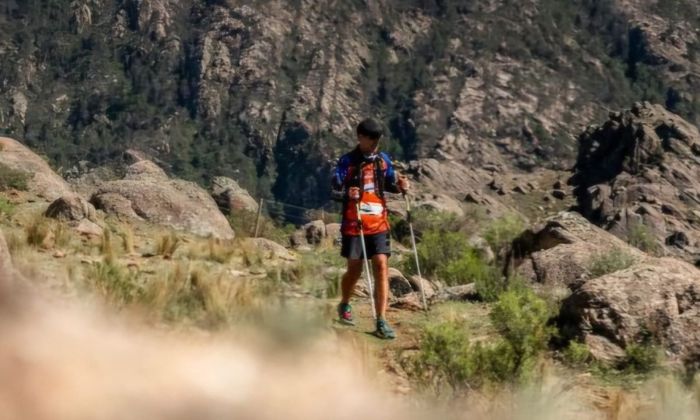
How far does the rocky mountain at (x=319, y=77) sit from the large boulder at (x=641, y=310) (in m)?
133

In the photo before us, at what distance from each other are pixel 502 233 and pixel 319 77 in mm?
147083

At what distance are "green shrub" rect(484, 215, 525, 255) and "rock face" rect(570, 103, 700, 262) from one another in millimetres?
54667

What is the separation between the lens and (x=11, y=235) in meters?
8.54

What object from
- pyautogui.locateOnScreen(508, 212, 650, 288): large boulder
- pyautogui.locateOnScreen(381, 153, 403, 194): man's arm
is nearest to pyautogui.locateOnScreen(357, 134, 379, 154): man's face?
pyautogui.locateOnScreen(381, 153, 403, 194): man's arm

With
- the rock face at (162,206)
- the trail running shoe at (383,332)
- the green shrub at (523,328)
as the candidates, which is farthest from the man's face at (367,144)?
the rock face at (162,206)

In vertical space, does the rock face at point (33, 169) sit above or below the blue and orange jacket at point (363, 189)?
Result: below

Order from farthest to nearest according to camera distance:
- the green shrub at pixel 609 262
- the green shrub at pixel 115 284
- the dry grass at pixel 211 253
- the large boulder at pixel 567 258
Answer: the large boulder at pixel 567 258 < the dry grass at pixel 211 253 < the green shrub at pixel 609 262 < the green shrub at pixel 115 284

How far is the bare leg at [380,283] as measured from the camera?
7319 mm

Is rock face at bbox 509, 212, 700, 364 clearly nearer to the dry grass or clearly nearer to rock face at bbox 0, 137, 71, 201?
the dry grass

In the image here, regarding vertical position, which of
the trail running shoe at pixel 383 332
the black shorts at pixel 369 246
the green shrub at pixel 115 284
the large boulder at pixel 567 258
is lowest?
the large boulder at pixel 567 258

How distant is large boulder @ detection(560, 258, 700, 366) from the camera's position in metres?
7.04

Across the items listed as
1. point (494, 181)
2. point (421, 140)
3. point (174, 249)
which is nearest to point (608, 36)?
point (421, 140)

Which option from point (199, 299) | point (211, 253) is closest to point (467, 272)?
point (211, 253)

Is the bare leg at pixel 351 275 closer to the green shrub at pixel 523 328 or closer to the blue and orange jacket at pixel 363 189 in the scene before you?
the blue and orange jacket at pixel 363 189
